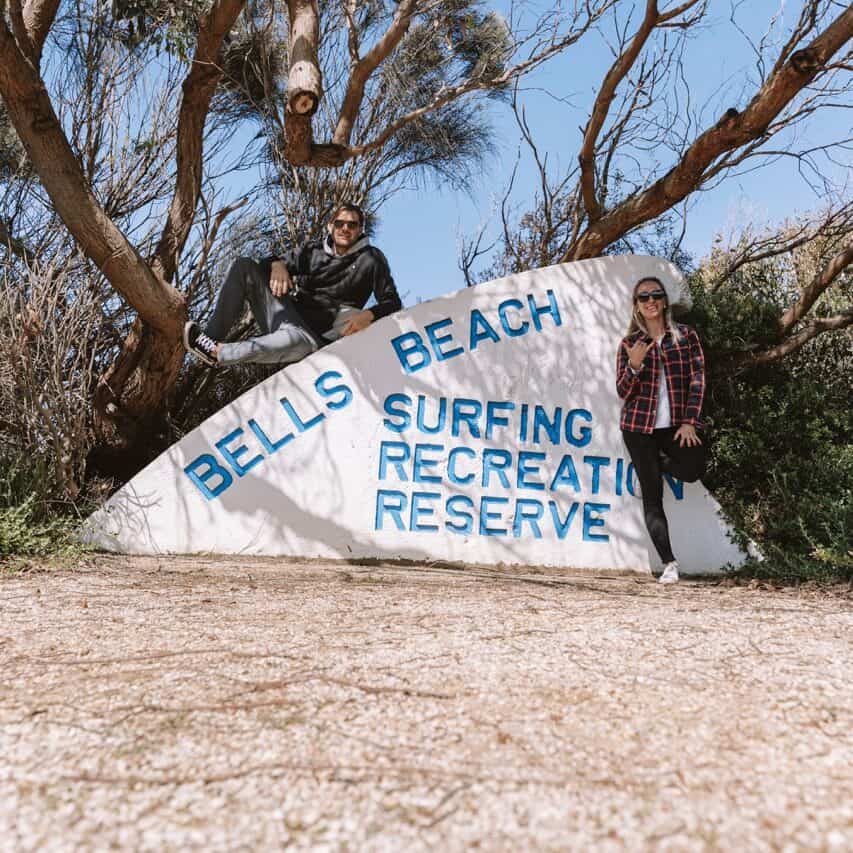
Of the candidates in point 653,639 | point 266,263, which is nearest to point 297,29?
point 266,263

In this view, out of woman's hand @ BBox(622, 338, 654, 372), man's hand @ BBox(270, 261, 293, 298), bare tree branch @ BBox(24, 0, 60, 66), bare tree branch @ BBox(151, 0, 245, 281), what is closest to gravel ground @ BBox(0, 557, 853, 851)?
woman's hand @ BBox(622, 338, 654, 372)

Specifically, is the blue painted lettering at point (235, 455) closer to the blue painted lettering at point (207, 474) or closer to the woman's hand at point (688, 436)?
the blue painted lettering at point (207, 474)

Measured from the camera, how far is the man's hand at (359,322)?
5477 millimetres

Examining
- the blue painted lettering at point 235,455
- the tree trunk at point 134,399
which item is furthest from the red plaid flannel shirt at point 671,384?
the tree trunk at point 134,399

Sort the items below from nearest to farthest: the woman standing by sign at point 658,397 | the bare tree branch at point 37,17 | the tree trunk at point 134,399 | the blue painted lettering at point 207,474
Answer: the blue painted lettering at point 207,474
the woman standing by sign at point 658,397
the bare tree branch at point 37,17
the tree trunk at point 134,399

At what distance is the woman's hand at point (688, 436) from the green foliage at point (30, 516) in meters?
3.78

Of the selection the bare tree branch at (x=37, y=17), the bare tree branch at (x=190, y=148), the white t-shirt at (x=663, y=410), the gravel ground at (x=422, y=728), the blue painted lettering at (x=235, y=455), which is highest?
the bare tree branch at (x=37, y=17)

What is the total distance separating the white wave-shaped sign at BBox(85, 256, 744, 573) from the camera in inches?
201

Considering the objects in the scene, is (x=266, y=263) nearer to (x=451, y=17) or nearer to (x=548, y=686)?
(x=451, y=17)

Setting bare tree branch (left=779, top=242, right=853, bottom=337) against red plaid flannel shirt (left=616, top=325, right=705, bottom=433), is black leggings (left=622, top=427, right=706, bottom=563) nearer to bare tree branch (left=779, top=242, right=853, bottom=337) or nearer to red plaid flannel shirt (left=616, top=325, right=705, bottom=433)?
red plaid flannel shirt (left=616, top=325, right=705, bottom=433)

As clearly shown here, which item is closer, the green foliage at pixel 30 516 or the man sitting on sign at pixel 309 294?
the green foliage at pixel 30 516

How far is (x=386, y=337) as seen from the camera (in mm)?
5410

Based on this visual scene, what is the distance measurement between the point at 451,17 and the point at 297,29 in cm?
283

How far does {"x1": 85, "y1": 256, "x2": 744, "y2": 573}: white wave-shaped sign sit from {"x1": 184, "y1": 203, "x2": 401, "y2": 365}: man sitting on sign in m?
0.20
